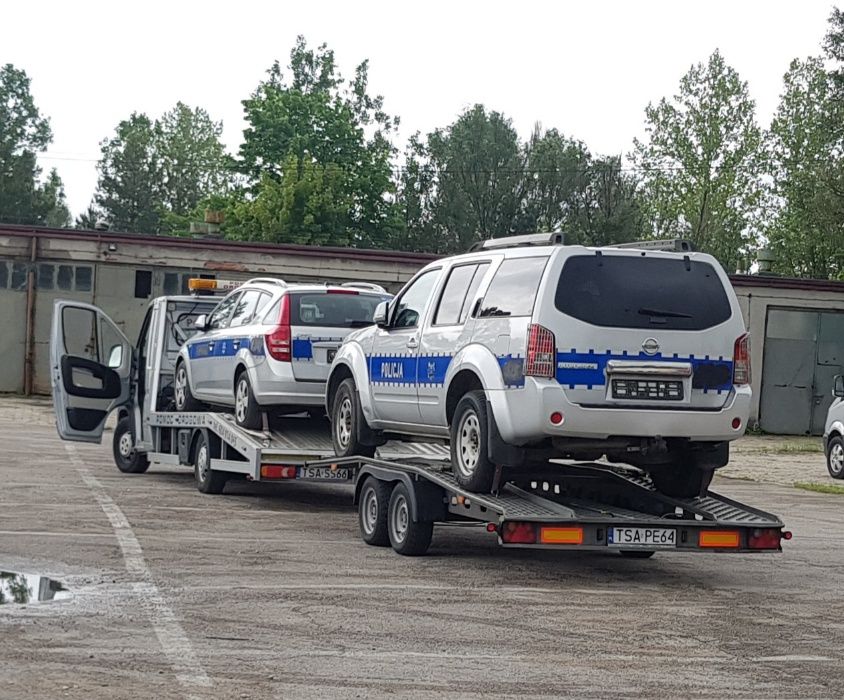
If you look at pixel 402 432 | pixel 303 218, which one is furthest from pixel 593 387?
pixel 303 218

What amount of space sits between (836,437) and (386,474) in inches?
536

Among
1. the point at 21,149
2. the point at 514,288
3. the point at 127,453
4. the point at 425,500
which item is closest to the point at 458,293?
the point at 514,288

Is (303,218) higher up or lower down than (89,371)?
higher up

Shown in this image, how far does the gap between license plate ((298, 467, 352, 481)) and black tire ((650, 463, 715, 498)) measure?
10.4ft

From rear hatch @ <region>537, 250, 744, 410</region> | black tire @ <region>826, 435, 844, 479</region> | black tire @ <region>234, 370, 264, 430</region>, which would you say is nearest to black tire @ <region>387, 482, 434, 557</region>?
rear hatch @ <region>537, 250, 744, 410</region>

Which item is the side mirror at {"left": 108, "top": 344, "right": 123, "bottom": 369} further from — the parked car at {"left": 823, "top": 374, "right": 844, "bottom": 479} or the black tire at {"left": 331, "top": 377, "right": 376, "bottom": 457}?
the parked car at {"left": 823, "top": 374, "right": 844, "bottom": 479}

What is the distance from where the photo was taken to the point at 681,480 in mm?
11641

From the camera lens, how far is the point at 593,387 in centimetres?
1043

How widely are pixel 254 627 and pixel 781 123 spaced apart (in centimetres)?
5815

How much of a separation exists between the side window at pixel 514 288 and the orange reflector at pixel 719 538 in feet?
6.64

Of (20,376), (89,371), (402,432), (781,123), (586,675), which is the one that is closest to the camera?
(586,675)

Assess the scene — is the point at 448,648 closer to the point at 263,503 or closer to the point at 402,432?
the point at 402,432

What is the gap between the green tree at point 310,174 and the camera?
63688mm

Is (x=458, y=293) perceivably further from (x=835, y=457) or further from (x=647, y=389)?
(x=835, y=457)
